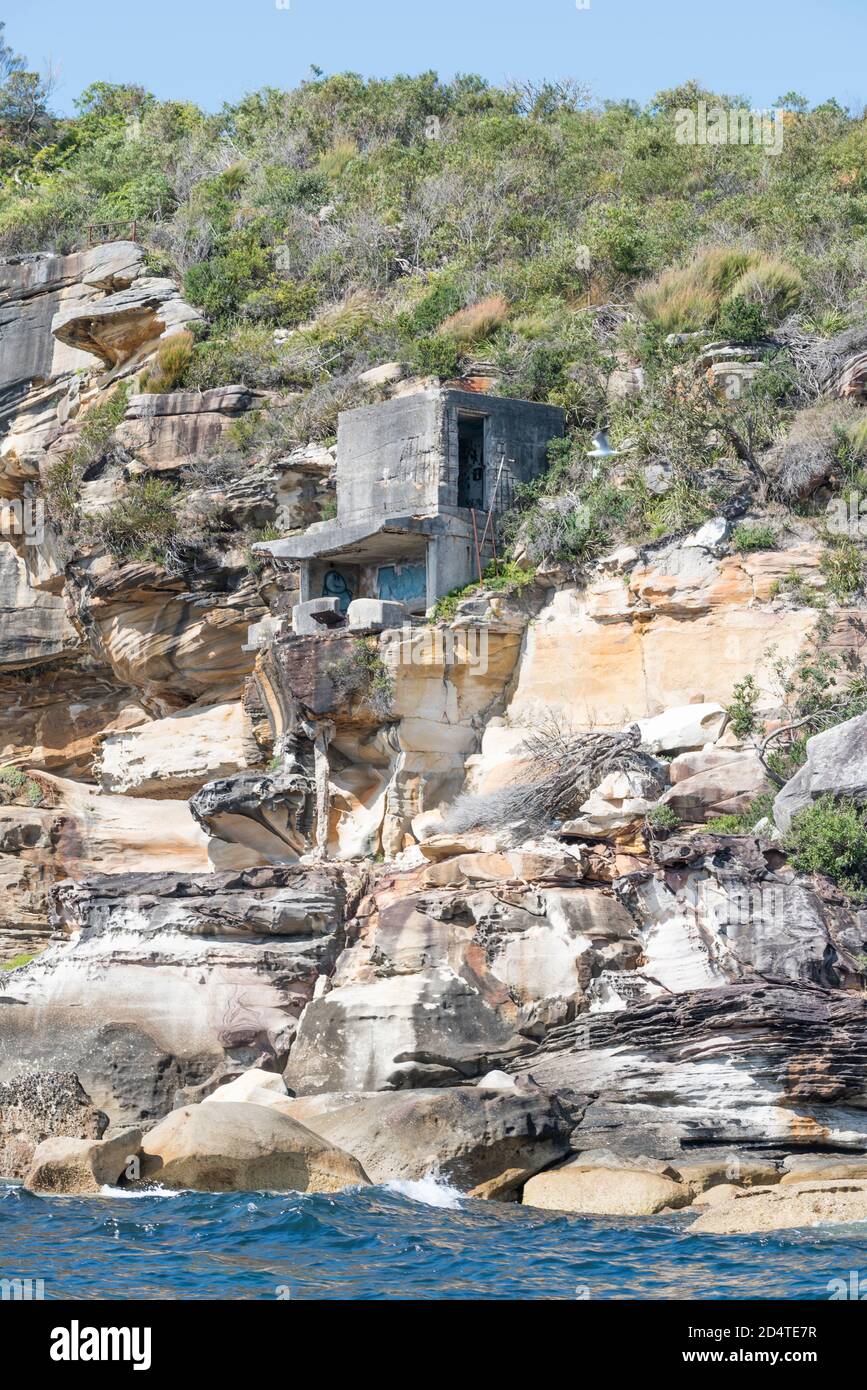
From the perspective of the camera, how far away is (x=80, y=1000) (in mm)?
20141

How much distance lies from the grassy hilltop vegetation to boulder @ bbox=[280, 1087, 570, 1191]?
9163mm

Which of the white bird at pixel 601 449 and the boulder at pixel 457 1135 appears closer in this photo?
the boulder at pixel 457 1135

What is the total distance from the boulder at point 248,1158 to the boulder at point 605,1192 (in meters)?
1.68

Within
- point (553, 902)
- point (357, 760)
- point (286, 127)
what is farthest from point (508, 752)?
point (286, 127)

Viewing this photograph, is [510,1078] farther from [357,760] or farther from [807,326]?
[807,326]

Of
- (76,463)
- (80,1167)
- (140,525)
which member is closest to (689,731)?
(80,1167)

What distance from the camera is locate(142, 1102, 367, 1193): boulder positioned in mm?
15141

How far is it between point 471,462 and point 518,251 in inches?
392

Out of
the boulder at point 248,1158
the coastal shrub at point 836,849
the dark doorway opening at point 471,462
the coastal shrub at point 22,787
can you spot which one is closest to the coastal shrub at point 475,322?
the dark doorway opening at point 471,462

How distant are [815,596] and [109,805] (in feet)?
39.3

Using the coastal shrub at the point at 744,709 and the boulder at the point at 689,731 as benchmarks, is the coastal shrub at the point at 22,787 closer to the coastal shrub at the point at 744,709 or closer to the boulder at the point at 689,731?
the boulder at the point at 689,731

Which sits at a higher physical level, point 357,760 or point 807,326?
point 807,326

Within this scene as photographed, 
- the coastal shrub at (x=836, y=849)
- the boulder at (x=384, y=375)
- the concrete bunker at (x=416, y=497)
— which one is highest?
the boulder at (x=384, y=375)

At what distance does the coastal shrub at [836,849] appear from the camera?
700 inches
